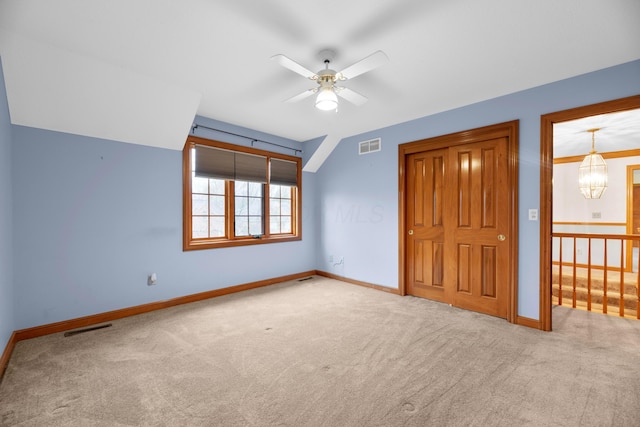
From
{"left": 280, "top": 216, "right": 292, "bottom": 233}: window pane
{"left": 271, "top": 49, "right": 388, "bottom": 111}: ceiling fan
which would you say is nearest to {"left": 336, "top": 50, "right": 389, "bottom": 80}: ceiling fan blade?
{"left": 271, "top": 49, "right": 388, "bottom": 111}: ceiling fan

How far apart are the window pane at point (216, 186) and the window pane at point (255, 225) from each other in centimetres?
69

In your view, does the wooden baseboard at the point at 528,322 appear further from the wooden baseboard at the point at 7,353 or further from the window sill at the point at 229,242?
the wooden baseboard at the point at 7,353

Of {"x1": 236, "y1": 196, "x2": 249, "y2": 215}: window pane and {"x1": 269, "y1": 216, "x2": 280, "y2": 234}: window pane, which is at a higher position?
{"x1": 236, "y1": 196, "x2": 249, "y2": 215}: window pane

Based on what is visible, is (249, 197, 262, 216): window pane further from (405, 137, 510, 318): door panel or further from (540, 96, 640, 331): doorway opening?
(540, 96, 640, 331): doorway opening

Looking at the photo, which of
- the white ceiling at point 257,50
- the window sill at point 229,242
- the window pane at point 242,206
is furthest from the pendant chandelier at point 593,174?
the window pane at point 242,206

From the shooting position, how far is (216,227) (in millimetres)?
4254

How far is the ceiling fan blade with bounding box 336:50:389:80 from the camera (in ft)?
6.49

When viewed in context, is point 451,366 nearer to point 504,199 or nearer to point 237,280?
point 504,199

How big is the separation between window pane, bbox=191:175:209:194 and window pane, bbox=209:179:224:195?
0.06 m

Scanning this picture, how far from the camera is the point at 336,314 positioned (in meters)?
3.36

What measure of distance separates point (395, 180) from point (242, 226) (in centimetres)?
257

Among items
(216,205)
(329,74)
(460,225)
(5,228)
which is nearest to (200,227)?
(216,205)

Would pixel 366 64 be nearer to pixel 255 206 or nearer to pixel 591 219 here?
pixel 255 206

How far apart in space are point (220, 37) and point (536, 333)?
13.3ft
